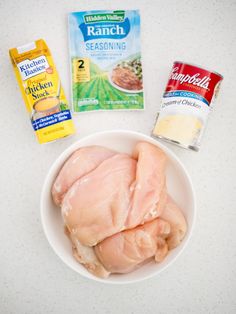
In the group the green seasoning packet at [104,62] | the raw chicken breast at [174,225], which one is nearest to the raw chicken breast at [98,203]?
the raw chicken breast at [174,225]

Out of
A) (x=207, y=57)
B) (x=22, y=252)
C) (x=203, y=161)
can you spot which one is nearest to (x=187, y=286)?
(x=203, y=161)

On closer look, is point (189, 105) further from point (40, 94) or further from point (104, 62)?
point (40, 94)

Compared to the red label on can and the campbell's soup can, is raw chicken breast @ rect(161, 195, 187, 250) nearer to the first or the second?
the campbell's soup can

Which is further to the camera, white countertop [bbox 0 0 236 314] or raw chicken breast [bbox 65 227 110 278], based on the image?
white countertop [bbox 0 0 236 314]

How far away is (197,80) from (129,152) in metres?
0.27

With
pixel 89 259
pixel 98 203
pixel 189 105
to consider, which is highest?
→ pixel 189 105

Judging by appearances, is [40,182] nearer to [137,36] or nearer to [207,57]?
Result: [137,36]

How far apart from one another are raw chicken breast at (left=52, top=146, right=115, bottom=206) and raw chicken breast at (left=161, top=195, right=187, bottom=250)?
0.72 ft

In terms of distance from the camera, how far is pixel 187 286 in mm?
1068

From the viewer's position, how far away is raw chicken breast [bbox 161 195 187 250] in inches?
36.9

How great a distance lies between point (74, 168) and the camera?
36.6 inches

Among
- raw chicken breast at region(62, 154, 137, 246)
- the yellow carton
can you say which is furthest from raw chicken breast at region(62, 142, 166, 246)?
the yellow carton

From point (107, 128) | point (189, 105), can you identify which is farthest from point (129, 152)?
point (189, 105)

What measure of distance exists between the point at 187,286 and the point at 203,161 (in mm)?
372
